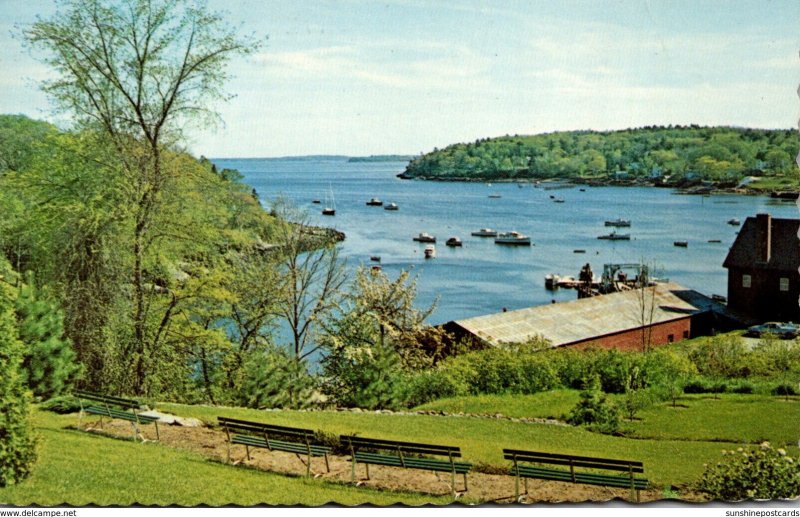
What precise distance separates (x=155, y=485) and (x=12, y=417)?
1156 mm

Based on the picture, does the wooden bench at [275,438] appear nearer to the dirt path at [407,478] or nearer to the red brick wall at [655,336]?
the dirt path at [407,478]

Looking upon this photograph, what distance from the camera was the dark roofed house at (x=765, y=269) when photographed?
22.3 feet

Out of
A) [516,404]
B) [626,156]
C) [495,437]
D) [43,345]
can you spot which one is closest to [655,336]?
[516,404]

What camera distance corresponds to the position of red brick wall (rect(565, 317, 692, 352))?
7.63 metres

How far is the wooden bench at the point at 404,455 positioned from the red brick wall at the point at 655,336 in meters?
2.35

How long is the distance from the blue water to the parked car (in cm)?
42

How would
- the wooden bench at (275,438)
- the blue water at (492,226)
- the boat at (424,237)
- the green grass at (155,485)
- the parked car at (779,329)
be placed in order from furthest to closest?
1. the boat at (424,237)
2. the blue water at (492,226)
3. the parked car at (779,329)
4. the wooden bench at (275,438)
5. the green grass at (155,485)

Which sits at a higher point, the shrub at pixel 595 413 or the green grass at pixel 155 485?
the shrub at pixel 595 413

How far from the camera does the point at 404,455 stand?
6.43 metres

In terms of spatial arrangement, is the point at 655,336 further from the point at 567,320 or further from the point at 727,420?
the point at 727,420

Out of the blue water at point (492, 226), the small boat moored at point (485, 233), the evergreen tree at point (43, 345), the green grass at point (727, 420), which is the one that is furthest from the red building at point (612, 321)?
the evergreen tree at point (43, 345)

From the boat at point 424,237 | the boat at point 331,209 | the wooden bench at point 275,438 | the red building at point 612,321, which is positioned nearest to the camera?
the wooden bench at point 275,438

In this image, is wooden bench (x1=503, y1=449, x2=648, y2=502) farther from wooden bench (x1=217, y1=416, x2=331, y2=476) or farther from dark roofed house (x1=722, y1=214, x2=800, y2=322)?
dark roofed house (x1=722, y1=214, x2=800, y2=322)

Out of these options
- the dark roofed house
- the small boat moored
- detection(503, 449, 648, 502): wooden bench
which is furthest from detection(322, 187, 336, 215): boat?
the dark roofed house
